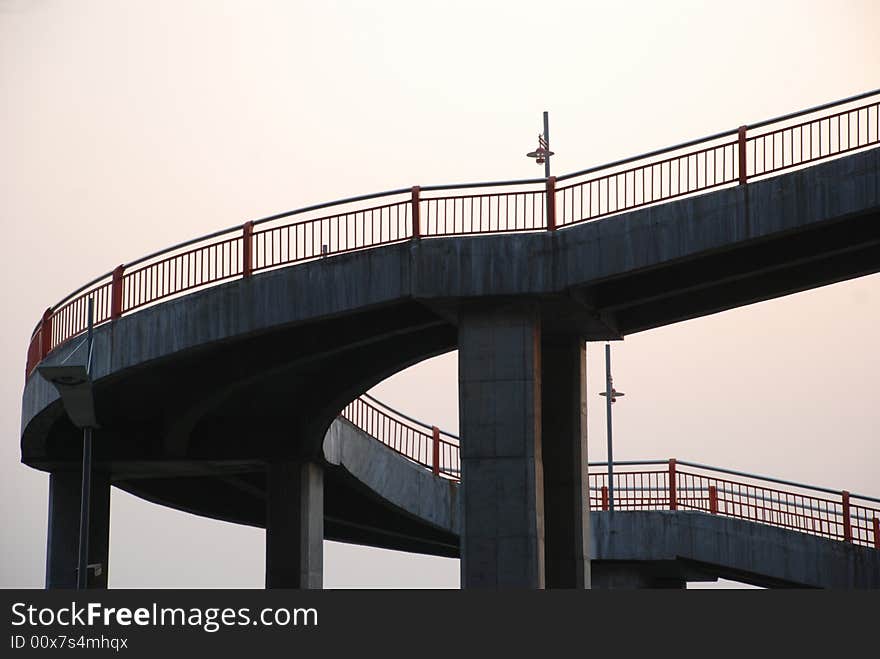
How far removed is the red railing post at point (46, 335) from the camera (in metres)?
33.9

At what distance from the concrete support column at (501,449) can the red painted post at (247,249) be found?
12.8 ft

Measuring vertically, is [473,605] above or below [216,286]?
below

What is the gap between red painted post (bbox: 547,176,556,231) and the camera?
88.7 ft

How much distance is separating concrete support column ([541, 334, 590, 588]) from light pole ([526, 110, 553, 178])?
13.2 m

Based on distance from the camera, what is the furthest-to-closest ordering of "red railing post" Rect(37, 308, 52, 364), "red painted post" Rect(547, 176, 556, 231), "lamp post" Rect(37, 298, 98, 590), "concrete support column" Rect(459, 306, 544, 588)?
"red railing post" Rect(37, 308, 52, 364) < "red painted post" Rect(547, 176, 556, 231) < "concrete support column" Rect(459, 306, 544, 588) < "lamp post" Rect(37, 298, 98, 590)

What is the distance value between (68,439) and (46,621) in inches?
609

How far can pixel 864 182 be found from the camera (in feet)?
82.6

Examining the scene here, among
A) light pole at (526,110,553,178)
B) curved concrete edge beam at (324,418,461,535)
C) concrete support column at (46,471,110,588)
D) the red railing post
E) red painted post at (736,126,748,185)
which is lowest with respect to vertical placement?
concrete support column at (46,471,110,588)

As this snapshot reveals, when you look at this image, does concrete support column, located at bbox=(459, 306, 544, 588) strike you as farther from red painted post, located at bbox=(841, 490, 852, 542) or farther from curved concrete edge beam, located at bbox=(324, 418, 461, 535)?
red painted post, located at bbox=(841, 490, 852, 542)

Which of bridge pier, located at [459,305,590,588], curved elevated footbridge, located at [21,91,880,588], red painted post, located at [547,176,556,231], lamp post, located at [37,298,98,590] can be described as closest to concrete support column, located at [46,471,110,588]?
curved elevated footbridge, located at [21,91,880,588]

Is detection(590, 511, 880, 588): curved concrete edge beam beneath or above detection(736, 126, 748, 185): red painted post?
beneath

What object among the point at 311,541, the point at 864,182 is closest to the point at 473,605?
the point at 864,182

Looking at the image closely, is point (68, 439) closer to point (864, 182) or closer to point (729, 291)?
point (729, 291)

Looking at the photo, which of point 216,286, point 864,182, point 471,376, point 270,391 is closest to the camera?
point 864,182
